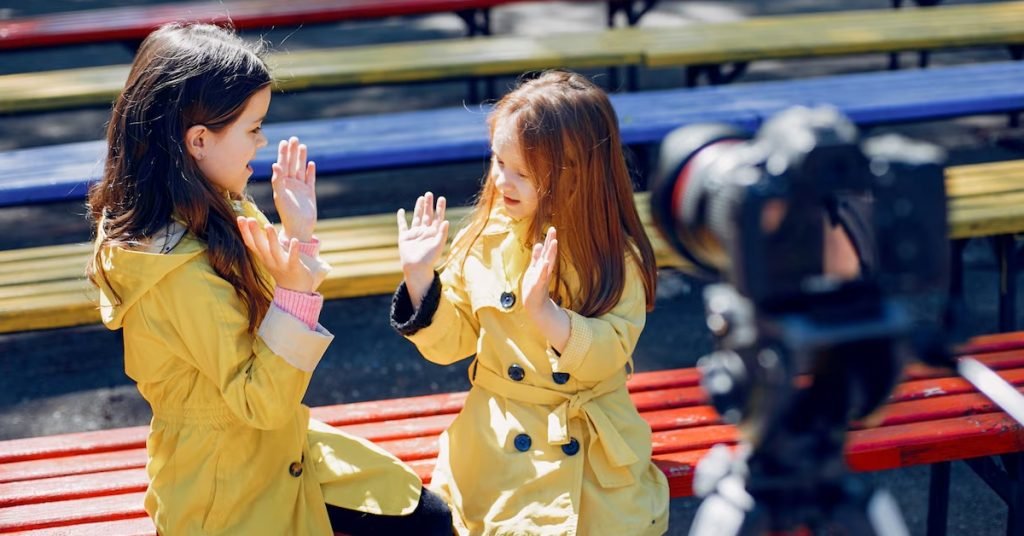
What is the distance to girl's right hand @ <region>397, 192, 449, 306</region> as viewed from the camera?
245 cm

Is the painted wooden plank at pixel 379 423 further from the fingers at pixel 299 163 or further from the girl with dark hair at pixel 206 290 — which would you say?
the fingers at pixel 299 163

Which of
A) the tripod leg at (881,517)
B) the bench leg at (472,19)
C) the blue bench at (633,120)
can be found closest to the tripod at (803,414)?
the tripod leg at (881,517)

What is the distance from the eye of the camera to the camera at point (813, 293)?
1374mm

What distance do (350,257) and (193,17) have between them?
11.5ft

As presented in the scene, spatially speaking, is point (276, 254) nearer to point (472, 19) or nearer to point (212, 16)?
point (212, 16)

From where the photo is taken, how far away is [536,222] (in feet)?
8.40

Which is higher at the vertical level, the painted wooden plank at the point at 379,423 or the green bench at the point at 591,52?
the green bench at the point at 591,52

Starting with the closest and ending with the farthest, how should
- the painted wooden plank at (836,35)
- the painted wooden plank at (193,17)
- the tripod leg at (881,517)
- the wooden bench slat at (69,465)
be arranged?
the tripod leg at (881,517) → the wooden bench slat at (69,465) → the painted wooden plank at (836,35) → the painted wooden plank at (193,17)

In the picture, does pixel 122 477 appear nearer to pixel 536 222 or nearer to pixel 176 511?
pixel 176 511

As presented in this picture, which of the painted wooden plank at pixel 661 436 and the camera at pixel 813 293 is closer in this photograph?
the camera at pixel 813 293

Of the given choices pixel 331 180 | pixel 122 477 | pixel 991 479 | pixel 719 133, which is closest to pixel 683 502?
pixel 991 479

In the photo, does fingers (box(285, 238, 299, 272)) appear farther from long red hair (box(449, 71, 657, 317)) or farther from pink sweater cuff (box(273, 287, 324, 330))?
long red hair (box(449, 71, 657, 317))

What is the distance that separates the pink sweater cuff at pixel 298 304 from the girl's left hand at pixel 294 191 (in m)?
0.17

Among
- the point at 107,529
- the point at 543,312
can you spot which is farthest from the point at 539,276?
the point at 107,529
